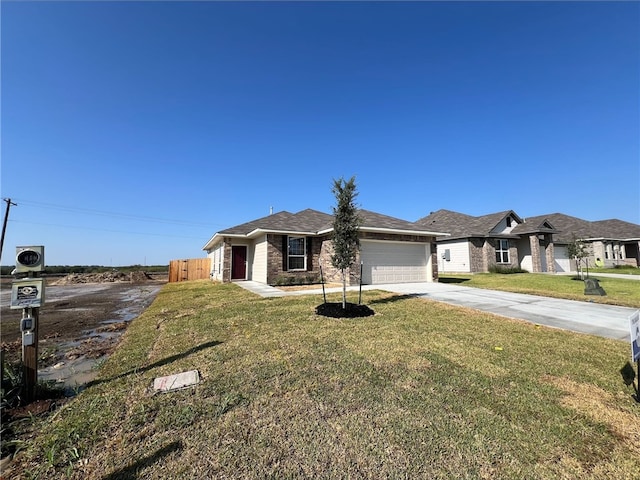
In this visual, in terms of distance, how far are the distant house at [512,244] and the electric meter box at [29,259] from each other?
1908 cm

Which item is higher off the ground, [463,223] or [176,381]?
[463,223]

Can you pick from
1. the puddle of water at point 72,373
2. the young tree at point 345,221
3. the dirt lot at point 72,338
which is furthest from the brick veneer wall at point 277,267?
the puddle of water at point 72,373

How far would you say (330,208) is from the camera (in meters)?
7.84

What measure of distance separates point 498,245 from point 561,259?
29.0 feet

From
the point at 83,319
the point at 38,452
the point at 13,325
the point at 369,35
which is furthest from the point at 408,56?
the point at 13,325

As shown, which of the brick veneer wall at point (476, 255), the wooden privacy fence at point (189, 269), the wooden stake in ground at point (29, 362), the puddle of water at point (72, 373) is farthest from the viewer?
the wooden privacy fence at point (189, 269)

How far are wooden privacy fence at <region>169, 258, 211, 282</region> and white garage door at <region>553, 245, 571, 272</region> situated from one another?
107 ft

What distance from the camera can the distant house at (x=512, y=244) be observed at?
21250mm

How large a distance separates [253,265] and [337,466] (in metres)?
16.0

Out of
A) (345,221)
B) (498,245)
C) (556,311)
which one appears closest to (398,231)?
(345,221)

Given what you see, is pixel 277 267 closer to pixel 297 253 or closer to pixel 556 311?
pixel 297 253

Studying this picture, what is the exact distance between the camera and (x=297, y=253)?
15.2 metres

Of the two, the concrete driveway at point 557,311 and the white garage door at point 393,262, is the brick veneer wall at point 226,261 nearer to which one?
the white garage door at point 393,262

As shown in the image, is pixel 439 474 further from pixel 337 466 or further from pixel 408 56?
pixel 408 56
